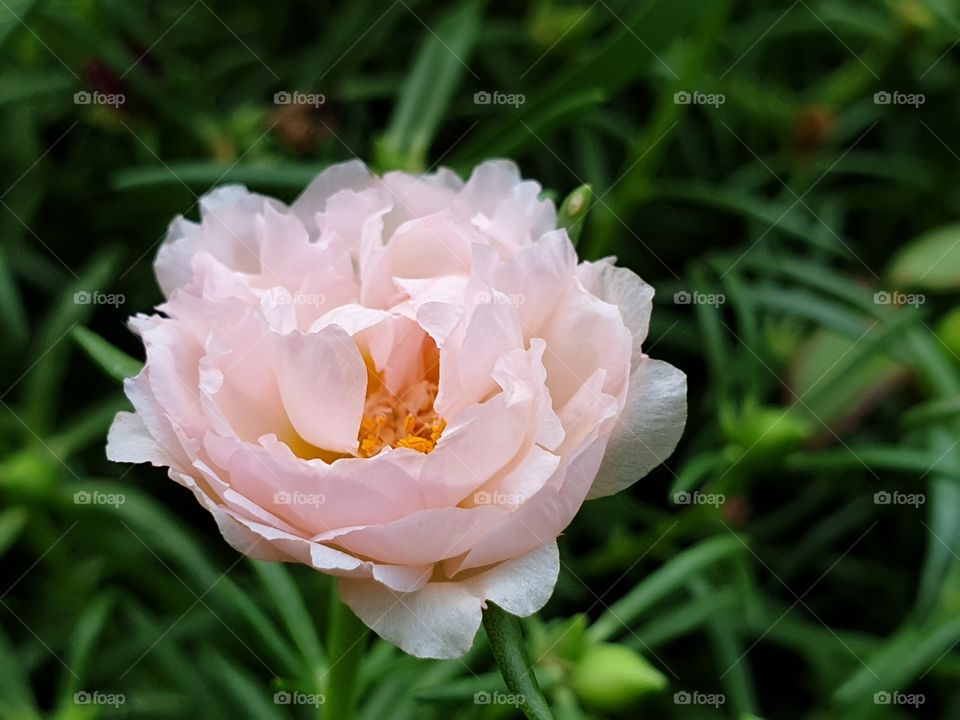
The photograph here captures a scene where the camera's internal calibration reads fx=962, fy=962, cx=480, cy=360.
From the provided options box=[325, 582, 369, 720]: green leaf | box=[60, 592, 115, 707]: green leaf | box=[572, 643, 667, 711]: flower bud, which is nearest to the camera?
box=[325, 582, 369, 720]: green leaf

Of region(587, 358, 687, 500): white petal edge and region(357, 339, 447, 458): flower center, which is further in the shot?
region(357, 339, 447, 458): flower center

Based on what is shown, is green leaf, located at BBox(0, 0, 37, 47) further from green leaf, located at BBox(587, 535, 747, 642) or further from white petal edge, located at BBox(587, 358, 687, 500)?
green leaf, located at BBox(587, 535, 747, 642)

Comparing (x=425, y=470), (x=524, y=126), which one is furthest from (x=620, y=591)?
(x=425, y=470)

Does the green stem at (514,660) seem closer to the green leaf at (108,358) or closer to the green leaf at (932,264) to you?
the green leaf at (108,358)

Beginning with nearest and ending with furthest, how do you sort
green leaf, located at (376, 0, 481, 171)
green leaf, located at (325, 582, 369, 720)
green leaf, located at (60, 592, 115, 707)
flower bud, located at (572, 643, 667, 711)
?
green leaf, located at (325, 582, 369, 720) → flower bud, located at (572, 643, 667, 711) → green leaf, located at (60, 592, 115, 707) → green leaf, located at (376, 0, 481, 171)

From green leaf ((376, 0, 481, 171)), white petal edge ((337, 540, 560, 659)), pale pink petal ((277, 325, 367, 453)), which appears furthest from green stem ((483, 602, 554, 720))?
green leaf ((376, 0, 481, 171))

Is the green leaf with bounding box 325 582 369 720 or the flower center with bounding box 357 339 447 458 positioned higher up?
the flower center with bounding box 357 339 447 458

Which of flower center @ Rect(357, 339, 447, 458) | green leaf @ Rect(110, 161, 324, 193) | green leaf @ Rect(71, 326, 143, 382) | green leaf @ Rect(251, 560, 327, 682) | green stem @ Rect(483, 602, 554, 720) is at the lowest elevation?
green leaf @ Rect(251, 560, 327, 682)

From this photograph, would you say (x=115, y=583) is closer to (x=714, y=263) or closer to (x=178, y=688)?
(x=178, y=688)
